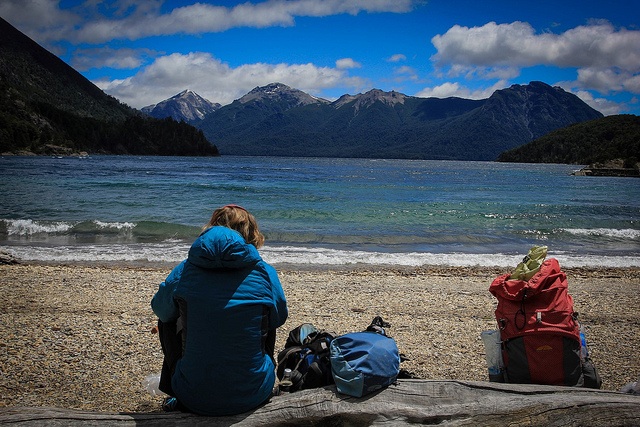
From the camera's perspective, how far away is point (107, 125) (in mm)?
179500

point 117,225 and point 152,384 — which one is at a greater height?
point 117,225

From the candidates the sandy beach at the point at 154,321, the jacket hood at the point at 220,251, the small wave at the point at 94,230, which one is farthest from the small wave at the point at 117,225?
the jacket hood at the point at 220,251

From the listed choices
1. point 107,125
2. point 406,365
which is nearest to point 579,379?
point 406,365

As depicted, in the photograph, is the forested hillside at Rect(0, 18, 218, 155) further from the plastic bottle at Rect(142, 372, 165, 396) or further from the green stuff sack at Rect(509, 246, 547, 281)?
the green stuff sack at Rect(509, 246, 547, 281)

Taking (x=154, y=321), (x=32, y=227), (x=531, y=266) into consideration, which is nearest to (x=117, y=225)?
(x=32, y=227)

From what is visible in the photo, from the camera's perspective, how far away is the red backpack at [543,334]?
12.5 ft

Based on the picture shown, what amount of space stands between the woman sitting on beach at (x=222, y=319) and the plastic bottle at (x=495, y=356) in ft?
6.90

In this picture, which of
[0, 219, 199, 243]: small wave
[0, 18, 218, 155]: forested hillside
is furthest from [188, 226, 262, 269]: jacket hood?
[0, 18, 218, 155]: forested hillside

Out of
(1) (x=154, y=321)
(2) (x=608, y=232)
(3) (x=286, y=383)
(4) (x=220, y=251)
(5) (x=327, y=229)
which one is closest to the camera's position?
(4) (x=220, y=251)

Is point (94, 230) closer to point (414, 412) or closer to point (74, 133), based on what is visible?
point (414, 412)

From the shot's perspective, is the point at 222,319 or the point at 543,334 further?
the point at 543,334

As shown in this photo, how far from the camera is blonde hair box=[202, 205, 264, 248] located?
11.1 ft

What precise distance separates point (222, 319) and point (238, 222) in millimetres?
775

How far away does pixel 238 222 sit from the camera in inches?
134
